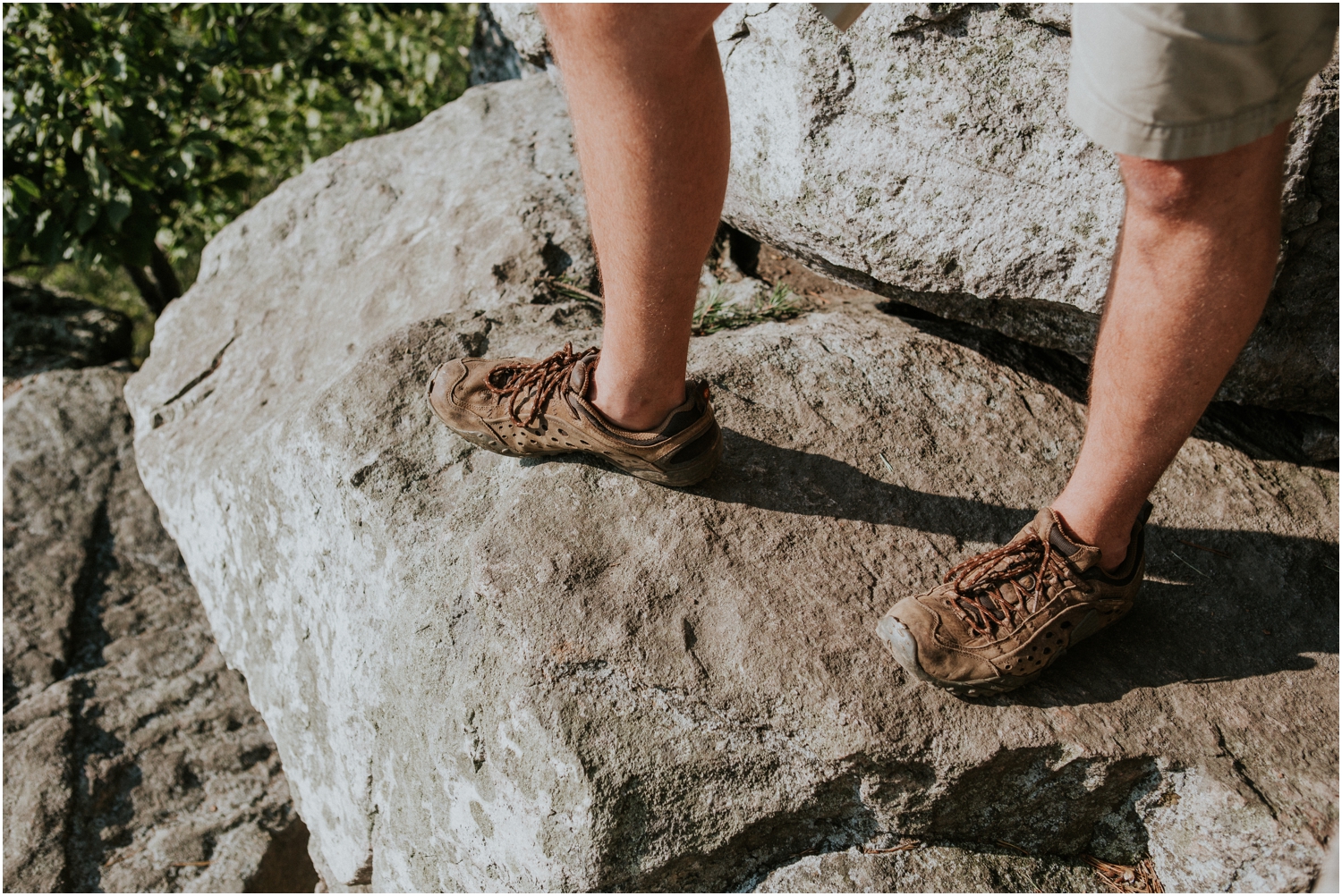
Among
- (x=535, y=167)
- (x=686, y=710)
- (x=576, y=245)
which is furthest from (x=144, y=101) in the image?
(x=686, y=710)

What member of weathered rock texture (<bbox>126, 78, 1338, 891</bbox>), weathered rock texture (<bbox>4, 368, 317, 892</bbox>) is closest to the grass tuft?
weathered rock texture (<bbox>126, 78, 1338, 891</bbox>)

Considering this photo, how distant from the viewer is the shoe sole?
67.6 inches

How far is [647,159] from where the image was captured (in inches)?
61.7

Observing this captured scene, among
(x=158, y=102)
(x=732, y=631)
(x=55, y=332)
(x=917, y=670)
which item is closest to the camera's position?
(x=917, y=670)

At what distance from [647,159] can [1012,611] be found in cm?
104

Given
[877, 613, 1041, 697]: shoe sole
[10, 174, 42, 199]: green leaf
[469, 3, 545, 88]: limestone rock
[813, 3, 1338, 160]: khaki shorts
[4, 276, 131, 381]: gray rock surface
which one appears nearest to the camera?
[813, 3, 1338, 160]: khaki shorts

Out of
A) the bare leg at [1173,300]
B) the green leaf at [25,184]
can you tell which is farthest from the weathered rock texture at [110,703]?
the bare leg at [1173,300]

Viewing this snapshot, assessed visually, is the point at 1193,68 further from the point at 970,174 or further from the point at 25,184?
the point at 25,184

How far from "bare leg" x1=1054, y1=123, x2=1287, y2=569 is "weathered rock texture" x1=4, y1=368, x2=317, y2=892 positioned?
8.14ft

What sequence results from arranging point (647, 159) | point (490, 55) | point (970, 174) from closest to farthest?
point (647, 159)
point (970, 174)
point (490, 55)

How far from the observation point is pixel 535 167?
3238 mm

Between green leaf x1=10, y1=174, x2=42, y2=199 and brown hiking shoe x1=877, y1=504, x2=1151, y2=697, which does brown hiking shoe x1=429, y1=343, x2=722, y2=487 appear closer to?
brown hiking shoe x1=877, y1=504, x2=1151, y2=697

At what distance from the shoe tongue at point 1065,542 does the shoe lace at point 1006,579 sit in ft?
0.04

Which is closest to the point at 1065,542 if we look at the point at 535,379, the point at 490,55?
the point at 535,379
